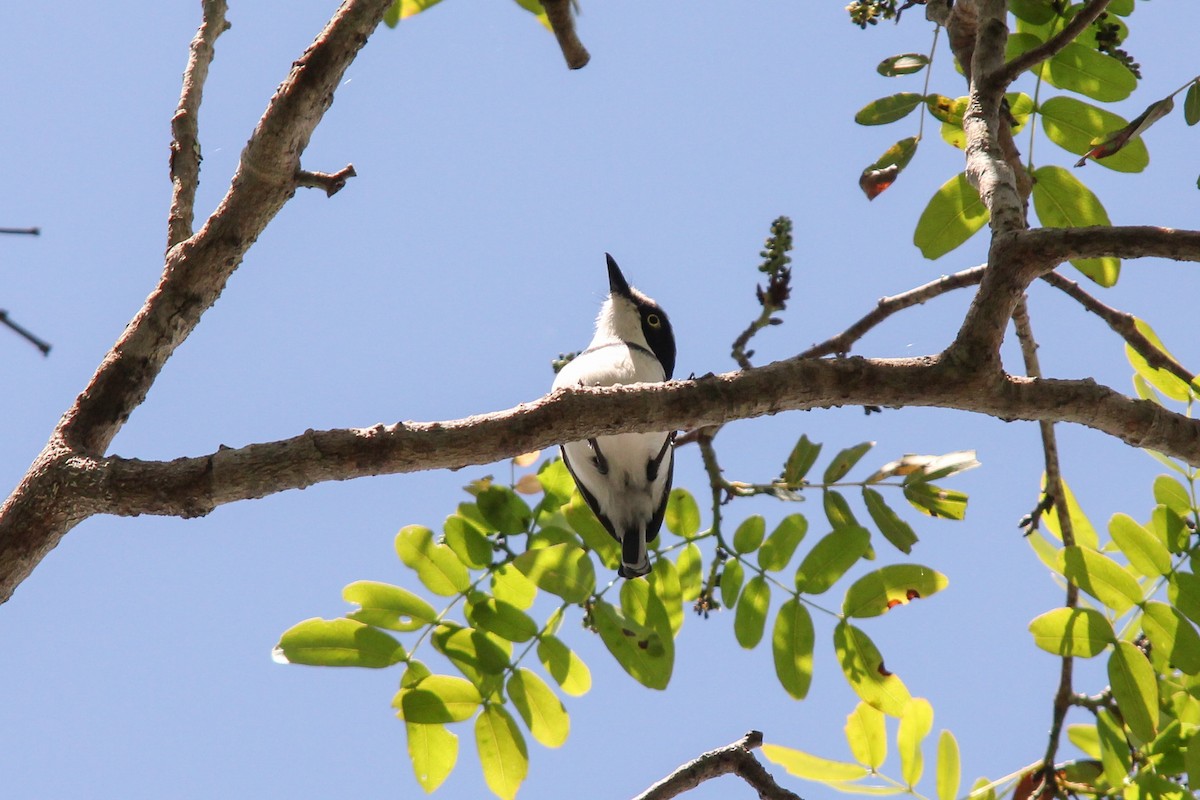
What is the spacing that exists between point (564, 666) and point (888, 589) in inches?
44.9

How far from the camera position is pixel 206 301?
3.30 meters

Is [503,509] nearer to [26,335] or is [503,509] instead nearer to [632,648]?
[632,648]

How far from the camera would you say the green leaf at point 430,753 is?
Answer: 10.9 feet

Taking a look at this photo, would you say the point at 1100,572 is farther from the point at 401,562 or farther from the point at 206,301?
the point at 206,301

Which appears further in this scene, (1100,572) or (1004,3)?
(1004,3)

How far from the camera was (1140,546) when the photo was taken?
3.33 meters

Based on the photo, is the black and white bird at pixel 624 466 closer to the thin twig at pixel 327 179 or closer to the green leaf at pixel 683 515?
the green leaf at pixel 683 515

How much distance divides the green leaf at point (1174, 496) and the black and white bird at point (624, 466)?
185cm

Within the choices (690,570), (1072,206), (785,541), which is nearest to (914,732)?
(785,541)

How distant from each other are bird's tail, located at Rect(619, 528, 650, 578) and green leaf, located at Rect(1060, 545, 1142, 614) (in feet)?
4.97

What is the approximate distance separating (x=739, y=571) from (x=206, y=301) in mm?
2079

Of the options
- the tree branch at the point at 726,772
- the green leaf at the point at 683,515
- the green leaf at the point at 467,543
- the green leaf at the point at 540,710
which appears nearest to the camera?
the tree branch at the point at 726,772

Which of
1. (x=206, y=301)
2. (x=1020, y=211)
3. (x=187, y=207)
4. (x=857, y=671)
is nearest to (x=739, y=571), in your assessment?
(x=857, y=671)

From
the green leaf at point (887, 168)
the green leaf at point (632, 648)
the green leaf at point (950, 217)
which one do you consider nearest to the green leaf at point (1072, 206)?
the green leaf at point (950, 217)
